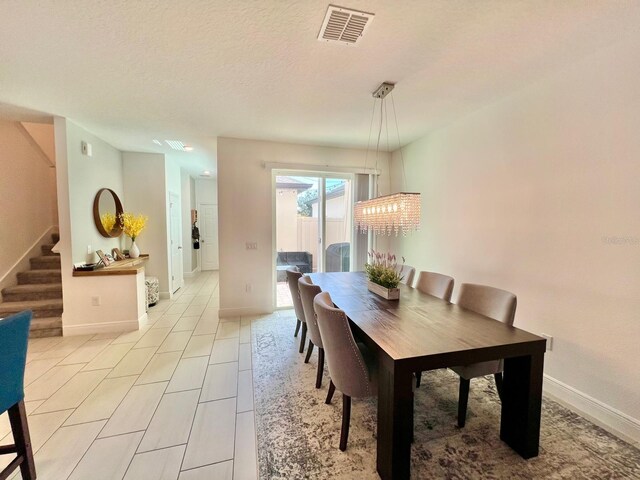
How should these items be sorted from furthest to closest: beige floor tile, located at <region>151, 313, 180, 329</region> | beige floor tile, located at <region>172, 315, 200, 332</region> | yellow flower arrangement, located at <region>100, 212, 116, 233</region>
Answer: yellow flower arrangement, located at <region>100, 212, 116, 233</region> < beige floor tile, located at <region>151, 313, 180, 329</region> < beige floor tile, located at <region>172, 315, 200, 332</region>

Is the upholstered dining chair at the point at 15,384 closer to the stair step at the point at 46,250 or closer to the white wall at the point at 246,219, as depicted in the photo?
the white wall at the point at 246,219

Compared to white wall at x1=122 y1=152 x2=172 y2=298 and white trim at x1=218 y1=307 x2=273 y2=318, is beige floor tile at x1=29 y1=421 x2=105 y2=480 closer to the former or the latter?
white trim at x1=218 y1=307 x2=273 y2=318

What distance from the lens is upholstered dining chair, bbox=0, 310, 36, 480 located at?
123cm

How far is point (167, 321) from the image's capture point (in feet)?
12.2

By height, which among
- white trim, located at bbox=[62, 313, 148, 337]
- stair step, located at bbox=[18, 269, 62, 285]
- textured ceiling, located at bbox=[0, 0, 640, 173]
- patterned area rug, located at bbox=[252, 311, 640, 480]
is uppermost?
textured ceiling, located at bbox=[0, 0, 640, 173]

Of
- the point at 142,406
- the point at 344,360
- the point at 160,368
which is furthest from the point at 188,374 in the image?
the point at 344,360

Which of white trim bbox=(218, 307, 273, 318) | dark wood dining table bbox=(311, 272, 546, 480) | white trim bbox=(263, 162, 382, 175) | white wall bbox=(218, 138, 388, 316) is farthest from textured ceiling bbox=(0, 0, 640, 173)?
white trim bbox=(218, 307, 273, 318)

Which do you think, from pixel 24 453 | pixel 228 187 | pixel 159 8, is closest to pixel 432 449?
pixel 24 453

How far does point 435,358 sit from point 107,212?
15.4 ft

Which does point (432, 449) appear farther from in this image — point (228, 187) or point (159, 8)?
point (228, 187)

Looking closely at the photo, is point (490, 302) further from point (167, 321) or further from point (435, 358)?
point (167, 321)

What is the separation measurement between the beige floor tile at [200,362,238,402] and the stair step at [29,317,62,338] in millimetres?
2259

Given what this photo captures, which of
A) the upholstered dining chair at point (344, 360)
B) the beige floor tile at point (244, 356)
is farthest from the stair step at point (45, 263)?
the upholstered dining chair at point (344, 360)

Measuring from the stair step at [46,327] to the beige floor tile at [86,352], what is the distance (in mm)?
556
